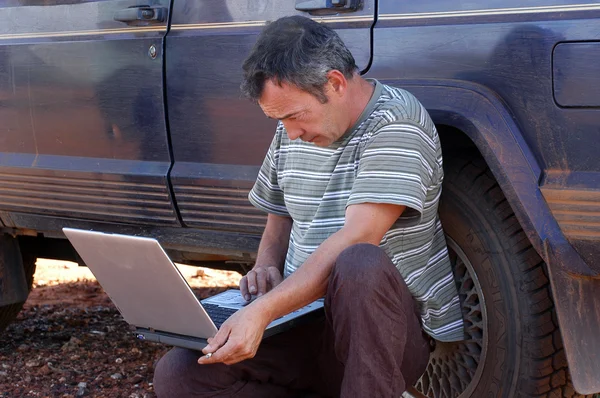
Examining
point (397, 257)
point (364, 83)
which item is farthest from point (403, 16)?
point (397, 257)

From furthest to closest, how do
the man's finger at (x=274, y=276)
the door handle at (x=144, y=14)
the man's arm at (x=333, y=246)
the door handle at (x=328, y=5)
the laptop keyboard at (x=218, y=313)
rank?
1. the door handle at (x=144, y=14)
2. the door handle at (x=328, y=5)
3. the man's finger at (x=274, y=276)
4. the laptop keyboard at (x=218, y=313)
5. the man's arm at (x=333, y=246)

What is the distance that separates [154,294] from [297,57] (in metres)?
0.74

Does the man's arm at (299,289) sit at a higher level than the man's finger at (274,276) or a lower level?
higher

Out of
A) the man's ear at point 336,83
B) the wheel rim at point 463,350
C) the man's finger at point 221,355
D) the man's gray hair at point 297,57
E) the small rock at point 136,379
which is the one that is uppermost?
the man's gray hair at point 297,57

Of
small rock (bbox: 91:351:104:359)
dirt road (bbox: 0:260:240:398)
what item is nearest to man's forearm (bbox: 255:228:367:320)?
dirt road (bbox: 0:260:240:398)

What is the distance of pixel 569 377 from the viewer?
2.76m

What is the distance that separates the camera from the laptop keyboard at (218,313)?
2605mm

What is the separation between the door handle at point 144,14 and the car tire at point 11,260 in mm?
1405

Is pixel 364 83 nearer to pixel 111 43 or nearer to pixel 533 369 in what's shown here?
pixel 533 369

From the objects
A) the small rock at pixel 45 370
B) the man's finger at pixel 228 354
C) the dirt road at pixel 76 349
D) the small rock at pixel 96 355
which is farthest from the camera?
the small rock at pixel 96 355

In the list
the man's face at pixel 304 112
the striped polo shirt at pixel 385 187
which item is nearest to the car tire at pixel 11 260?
the striped polo shirt at pixel 385 187

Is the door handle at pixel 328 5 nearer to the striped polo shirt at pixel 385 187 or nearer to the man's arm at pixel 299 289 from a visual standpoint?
the striped polo shirt at pixel 385 187

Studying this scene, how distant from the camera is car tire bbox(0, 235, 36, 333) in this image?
170 inches

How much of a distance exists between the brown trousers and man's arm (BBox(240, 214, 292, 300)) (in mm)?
161
